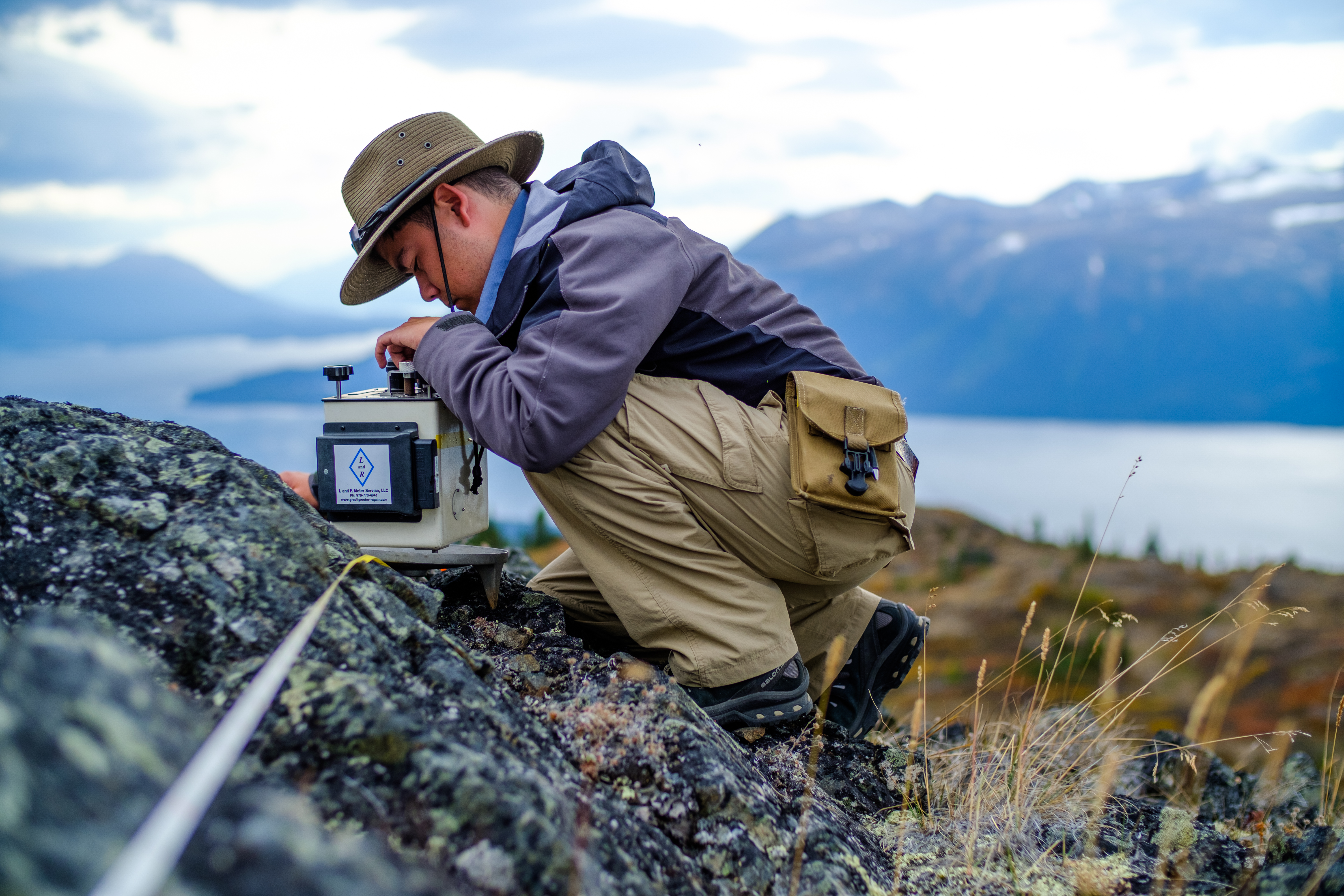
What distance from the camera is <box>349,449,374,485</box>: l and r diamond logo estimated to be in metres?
2.79

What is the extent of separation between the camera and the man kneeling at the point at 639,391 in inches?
98.5

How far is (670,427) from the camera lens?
8.80ft

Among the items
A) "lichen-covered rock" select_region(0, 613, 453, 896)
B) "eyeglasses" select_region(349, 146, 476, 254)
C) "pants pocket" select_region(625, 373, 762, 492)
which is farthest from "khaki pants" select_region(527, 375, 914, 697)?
"lichen-covered rock" select_region(0, 613, 453, 896)

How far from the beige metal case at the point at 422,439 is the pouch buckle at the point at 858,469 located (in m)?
1.21

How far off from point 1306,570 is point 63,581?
2027 cm

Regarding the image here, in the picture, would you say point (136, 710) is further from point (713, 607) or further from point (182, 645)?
point (713, 607)

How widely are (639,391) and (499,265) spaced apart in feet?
2.06

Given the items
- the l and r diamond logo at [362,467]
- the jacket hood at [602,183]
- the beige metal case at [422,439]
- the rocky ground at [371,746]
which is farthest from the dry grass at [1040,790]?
the l and r diamond logo at [362,467]

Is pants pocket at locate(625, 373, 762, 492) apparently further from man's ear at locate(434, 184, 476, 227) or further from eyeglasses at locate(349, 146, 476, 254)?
eyeglasses at locate(349, 146, 476, 254)

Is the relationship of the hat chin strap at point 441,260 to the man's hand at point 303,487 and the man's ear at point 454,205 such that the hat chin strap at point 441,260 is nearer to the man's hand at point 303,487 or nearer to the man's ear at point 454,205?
the man's ear at point 454,205

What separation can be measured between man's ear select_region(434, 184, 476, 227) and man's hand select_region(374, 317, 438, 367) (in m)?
0.35

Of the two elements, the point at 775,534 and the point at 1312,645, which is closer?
the point at 775,534

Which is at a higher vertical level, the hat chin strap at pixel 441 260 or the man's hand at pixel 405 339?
the hat chin strap at pixel 441 260

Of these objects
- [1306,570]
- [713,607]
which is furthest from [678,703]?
[1306,570]
